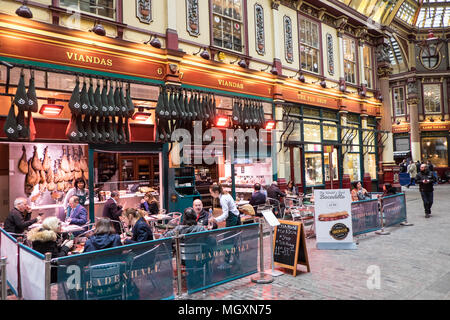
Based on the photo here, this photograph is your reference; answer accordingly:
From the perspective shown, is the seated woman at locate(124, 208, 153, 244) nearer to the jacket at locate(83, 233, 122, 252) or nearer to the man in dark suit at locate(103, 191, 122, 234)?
the jacket at locate(83, 233, 122, 252)

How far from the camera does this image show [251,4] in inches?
552

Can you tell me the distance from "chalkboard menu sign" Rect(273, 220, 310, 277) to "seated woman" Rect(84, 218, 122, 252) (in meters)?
3.37

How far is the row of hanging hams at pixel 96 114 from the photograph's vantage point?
8003mm

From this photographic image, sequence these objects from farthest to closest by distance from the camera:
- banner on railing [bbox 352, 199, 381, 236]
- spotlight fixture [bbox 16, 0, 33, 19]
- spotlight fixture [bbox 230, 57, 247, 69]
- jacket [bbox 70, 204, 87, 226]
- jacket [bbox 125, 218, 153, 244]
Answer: spotlight fixture [bbox 230, 57, 247, 69] < banner on railing [bbox 352, 199, 381, 236] < jacket [bbox 70, 204, 87, 226] < spotlight fixture [bbox 16, 0, 33, 19] < jacket [bbox 125, 218, 153, 244]

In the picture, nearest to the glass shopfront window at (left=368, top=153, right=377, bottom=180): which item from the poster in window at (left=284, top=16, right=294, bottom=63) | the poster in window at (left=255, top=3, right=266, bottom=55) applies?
the poster in window at (left=284, top=16, right=294, bottom=63)

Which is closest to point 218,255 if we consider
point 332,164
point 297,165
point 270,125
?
point 270,125

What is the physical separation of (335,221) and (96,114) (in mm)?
6637

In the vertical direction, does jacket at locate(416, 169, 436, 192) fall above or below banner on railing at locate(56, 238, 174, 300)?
above

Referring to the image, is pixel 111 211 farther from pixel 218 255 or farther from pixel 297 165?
pixel 297 165

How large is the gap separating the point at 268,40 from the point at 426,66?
25.2 meters

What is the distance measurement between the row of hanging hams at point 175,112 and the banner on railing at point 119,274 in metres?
4.90

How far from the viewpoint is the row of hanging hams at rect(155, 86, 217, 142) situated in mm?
9344

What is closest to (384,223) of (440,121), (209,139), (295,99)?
(209,139)

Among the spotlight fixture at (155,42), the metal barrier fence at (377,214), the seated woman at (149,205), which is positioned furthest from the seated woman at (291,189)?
the spotlight fixture at (155,42)
